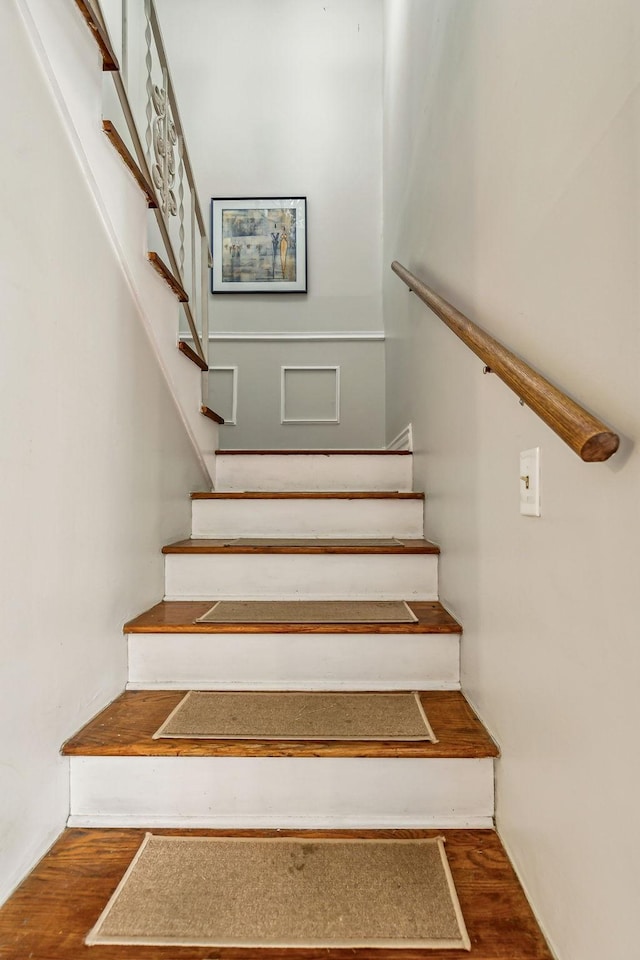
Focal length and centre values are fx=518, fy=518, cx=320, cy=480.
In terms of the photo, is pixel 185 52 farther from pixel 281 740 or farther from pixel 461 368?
pixel 281 740

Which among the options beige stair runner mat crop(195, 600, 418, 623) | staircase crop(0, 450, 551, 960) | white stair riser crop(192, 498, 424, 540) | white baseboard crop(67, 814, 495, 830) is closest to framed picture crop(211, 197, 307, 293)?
white stair riser crop(192, 498, 424, 540)

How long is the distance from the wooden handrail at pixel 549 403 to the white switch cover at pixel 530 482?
127mm

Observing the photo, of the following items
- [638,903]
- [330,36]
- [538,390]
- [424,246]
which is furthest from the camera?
[330,36]

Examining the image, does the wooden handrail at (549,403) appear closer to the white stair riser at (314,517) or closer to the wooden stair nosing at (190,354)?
the white stair riser at (314,517)

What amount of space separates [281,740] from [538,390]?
0.86m

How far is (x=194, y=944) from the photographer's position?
813 mm

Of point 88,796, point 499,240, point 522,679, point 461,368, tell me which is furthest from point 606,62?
point 88,796

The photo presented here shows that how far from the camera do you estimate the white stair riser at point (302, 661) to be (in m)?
1.33

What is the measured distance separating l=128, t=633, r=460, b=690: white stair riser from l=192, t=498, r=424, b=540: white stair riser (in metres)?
0.64

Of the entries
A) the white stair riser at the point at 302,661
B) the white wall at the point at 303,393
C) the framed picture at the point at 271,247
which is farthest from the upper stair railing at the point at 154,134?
the white stair riser at the point at 302,661

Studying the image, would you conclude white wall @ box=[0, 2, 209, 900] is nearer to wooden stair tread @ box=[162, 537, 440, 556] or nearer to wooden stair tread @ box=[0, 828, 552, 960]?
wooden stair tread @ box=[0, 828, 552, 960]

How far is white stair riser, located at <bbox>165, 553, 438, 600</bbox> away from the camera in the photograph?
5.35 ft

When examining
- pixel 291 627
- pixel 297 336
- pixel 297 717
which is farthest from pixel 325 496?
pixel 297 336

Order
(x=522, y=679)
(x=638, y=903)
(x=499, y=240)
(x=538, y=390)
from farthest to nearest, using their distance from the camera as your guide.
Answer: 1. (x=499, y=240)
2. (x=522, y=679)
3. (x=538, y=390)
4. (x=638, y=903)
